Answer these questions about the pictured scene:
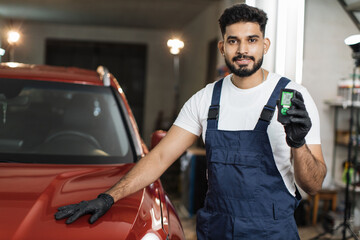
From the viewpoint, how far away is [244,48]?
57.9 inches

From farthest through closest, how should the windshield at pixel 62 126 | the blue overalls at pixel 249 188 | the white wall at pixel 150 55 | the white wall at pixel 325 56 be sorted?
the white wall at pixel 150 55 < the white wall at pixel 325 56 < the windshield at pixel 62 126 < the blue overalls at pixel 249 188

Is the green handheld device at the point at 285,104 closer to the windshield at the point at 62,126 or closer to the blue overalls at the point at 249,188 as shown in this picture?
the blue overalls at the point at 249,188

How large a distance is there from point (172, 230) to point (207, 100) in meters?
0.48

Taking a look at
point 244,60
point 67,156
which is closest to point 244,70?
point 244,60

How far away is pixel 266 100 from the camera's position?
4.85ft

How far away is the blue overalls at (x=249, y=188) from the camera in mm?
1406

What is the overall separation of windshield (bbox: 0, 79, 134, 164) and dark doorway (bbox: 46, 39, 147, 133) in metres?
8.45

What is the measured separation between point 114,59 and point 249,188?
9608 millimetres

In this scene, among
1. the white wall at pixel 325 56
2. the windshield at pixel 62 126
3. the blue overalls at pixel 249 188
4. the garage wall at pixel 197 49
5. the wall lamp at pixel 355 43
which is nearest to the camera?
the blue overalls at pixel 249 188

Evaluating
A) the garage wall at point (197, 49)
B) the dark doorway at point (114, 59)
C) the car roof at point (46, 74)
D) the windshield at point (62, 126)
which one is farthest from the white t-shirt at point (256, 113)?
the dark doorway at point (114, 59)

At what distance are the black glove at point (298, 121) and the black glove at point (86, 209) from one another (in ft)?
2.03

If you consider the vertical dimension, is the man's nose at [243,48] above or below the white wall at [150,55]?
below

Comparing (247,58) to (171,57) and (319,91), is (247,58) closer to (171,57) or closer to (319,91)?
(319,91)

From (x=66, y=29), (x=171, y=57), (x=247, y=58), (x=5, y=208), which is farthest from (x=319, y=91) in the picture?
(x=66, y=29)
